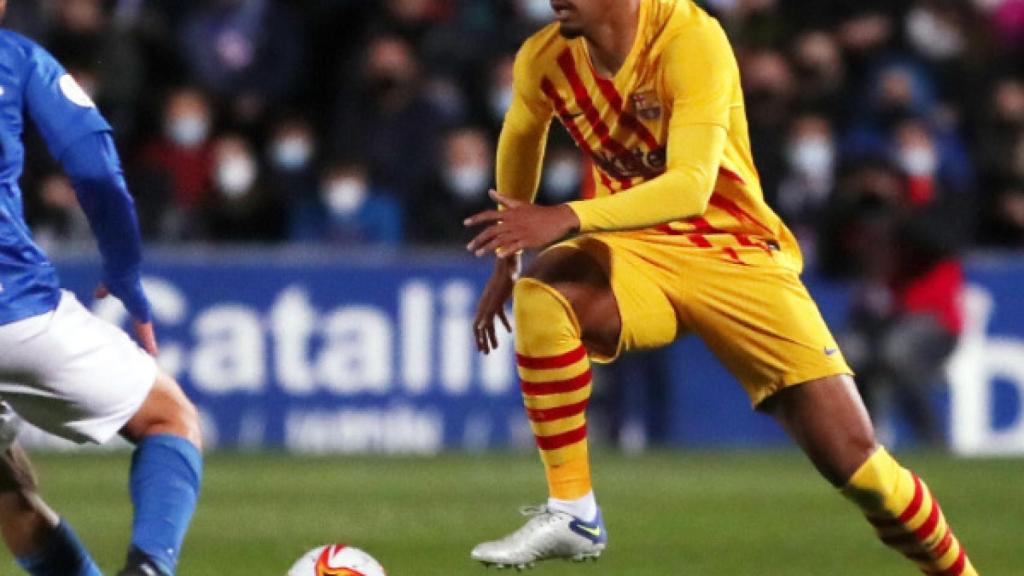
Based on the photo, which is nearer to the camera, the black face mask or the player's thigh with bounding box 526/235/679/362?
the player's thigh with bounding box 526/235/679/362

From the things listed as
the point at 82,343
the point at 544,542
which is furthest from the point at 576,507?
the point at 82,343

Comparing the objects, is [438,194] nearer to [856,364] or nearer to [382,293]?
[382,293]

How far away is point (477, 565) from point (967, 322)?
22.1ft

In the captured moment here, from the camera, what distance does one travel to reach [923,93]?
15.9 metres

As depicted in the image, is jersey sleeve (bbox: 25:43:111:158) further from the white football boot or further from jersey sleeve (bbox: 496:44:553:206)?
the white football boot

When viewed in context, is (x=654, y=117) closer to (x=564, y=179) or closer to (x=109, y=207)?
(x=109, y=207)

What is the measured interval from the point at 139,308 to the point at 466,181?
8.60m

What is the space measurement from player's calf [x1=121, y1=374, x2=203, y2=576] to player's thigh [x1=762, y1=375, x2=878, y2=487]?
1.70m

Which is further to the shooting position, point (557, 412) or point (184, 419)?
point (557, 412)

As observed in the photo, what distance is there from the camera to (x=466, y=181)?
1474 centimetres

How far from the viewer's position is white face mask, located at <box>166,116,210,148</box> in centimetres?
1495

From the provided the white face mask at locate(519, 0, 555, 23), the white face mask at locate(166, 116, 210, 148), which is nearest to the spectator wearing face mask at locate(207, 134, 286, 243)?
the white face mask at locate(166, 116, 210, 148)

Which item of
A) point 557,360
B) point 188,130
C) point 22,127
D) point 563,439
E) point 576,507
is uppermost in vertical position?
point 22,127

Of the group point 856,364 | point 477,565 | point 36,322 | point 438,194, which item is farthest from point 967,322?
point 36,322
